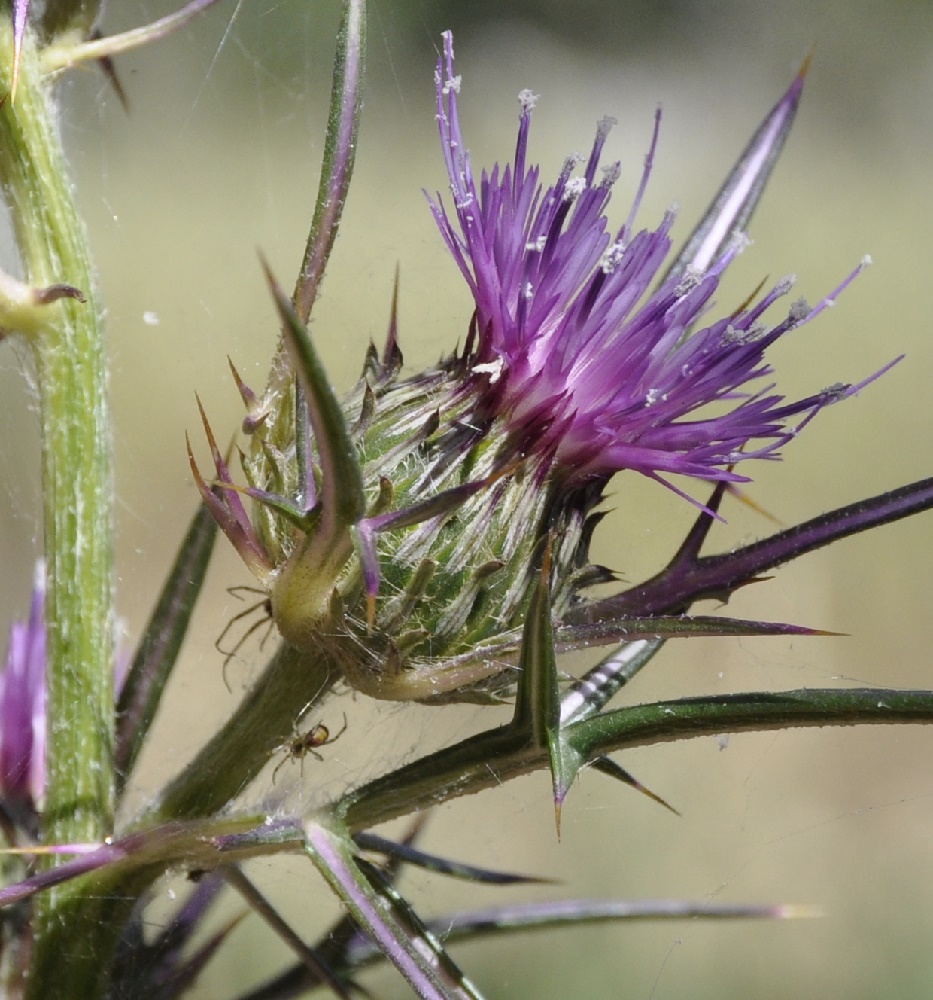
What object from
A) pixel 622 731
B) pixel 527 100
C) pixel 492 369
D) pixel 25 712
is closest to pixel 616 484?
pixel 25 712

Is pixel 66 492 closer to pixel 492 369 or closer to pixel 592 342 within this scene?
pixel 492 369

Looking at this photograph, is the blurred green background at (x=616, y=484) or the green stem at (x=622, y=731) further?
the blurred green background at (x=616, y=484)

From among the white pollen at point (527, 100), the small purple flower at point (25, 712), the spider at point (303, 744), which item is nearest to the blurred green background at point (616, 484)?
the small purple flower at point (25, 712)

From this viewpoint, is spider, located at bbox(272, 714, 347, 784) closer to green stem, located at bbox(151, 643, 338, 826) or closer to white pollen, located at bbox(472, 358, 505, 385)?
green stem, located at bbox(151, 643, 338, 826)

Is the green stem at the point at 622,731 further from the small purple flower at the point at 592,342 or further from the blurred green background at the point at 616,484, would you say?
the blurred green background at the point at 616,484

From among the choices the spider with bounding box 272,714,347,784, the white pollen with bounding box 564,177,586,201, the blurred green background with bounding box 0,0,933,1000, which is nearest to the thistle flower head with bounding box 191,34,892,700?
the white pollen with bounding box 564,177,586,201

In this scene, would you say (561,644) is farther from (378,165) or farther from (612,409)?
(378,165)
